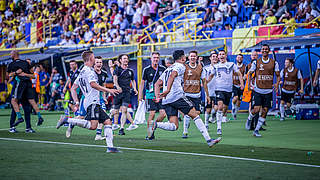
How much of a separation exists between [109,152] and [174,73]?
1.93 metres

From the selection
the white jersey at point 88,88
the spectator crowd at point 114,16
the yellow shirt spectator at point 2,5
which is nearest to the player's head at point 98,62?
the white jersey at point 88,88

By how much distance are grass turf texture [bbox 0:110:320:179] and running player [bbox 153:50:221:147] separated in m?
0.50

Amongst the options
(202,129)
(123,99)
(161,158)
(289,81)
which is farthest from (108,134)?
(289,81)

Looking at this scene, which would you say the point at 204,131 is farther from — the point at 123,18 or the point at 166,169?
the point at 123,18

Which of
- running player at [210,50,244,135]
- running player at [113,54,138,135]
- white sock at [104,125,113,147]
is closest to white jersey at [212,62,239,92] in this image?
running player at [210,50,244,135]

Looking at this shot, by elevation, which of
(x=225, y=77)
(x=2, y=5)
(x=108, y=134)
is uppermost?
(x=2, y=5)

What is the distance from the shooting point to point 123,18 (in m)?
33.1

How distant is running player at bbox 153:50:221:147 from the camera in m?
10.9

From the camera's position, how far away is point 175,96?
1118 centimetres

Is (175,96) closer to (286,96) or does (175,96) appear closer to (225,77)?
(225,77)

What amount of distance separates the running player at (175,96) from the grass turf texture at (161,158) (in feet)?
1.63

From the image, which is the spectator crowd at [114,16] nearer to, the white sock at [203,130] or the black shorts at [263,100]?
the black shorts at [263,100]

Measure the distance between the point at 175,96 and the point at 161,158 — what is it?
189 cm

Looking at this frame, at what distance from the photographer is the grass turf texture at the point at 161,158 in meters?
7.89
